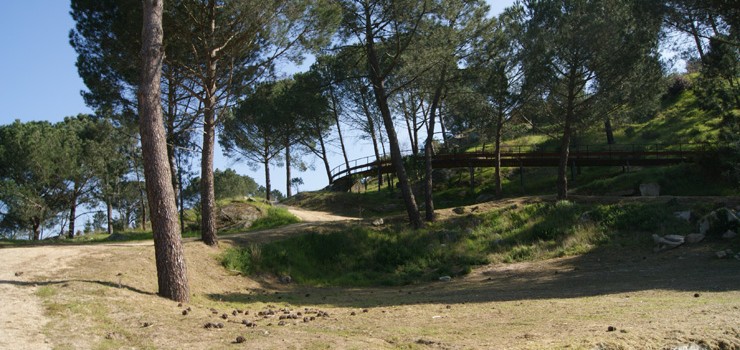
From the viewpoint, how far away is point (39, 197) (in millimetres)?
30938

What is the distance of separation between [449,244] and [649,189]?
13.6 metres

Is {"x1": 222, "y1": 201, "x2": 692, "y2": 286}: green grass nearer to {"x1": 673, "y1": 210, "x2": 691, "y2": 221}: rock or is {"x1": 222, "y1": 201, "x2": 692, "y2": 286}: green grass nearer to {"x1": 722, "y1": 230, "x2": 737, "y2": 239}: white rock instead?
{"x1": 673, "y1": 210, "x2": 691, "y2": 221}: rock

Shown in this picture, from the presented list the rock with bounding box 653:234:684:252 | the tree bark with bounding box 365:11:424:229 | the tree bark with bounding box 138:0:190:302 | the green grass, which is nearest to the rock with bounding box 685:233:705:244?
the rock with bounding box 653:234:684:252

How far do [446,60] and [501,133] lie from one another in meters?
12.4

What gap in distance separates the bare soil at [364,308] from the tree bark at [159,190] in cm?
46

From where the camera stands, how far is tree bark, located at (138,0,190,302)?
9203 millimetres

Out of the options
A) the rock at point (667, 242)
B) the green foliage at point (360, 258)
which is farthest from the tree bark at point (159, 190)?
the rock at point (667, 242)

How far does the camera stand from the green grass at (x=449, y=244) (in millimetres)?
16312

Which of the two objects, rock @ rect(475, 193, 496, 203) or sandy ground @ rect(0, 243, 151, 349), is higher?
rock @ rect(475, 193, 496, 203)

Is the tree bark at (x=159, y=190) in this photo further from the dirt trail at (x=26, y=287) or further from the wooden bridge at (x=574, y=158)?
the wooden bridge at (x=574, y=158)

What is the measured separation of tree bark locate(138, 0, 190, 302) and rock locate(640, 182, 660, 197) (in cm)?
2397

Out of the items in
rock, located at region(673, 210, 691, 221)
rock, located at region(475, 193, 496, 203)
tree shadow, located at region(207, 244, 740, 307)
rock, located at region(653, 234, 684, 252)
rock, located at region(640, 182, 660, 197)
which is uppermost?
rock, located at region(475, 193, 496, 203)

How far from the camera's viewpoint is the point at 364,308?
10.0 meters

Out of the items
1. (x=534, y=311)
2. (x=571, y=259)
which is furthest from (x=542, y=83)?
(x=534, y=311)
